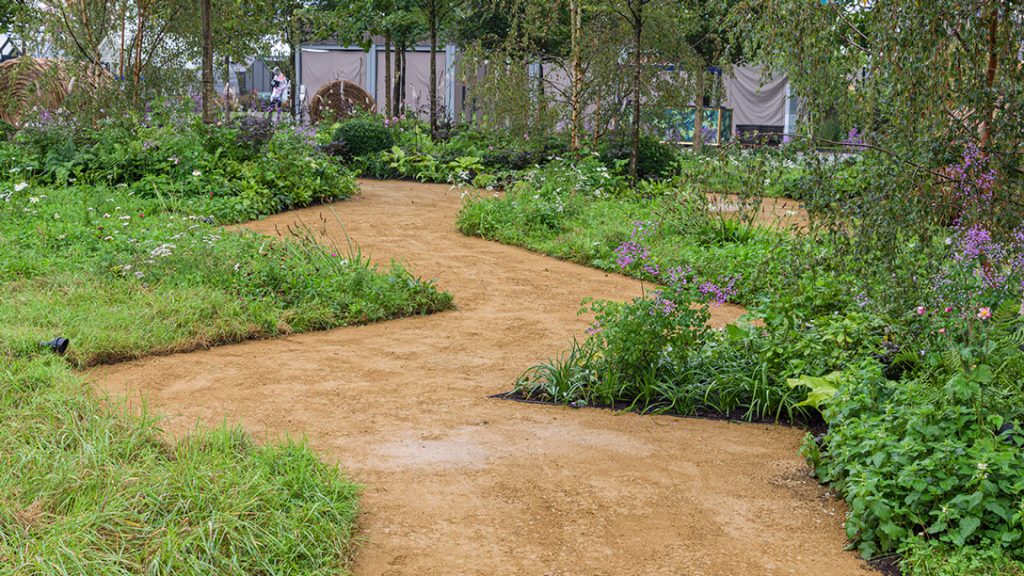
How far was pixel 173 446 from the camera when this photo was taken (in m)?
4.23

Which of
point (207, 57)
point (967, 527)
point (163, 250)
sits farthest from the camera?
point (207, 57)

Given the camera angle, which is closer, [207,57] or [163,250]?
[163,250]

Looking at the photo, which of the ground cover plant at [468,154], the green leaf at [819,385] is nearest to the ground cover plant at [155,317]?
the ground cover plant at [468,154]

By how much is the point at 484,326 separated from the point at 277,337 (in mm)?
1545

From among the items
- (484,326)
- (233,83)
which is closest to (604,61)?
(484,326)

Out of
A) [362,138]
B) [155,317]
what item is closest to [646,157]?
[362,138]

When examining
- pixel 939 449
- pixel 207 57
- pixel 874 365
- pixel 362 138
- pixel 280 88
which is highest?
pixel 280 88

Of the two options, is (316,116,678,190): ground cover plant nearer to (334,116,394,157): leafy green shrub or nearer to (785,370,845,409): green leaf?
(334,116,394,157): leafy green shrub

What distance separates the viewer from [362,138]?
669 inches

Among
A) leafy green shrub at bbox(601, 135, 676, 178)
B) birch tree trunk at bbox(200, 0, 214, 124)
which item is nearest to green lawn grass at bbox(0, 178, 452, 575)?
birch tree trunk at bbox(200, 0, 214, 124)

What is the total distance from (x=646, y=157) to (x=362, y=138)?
514cm

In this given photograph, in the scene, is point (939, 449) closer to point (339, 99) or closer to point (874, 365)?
point (874, 365)

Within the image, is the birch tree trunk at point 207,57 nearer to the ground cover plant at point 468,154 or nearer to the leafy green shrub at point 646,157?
the ground cover plant at point 468,154

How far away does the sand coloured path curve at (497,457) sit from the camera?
367cm
